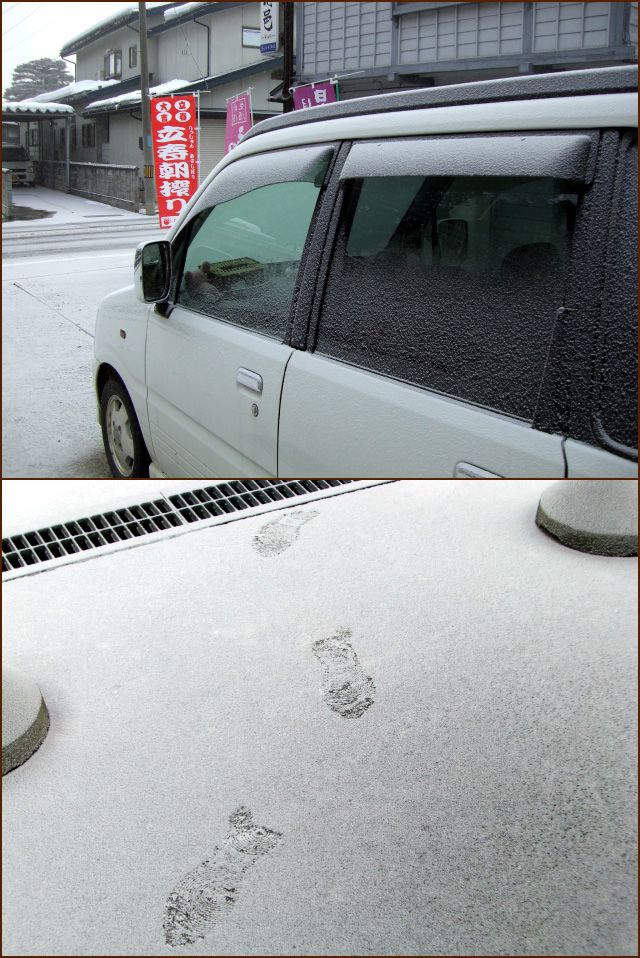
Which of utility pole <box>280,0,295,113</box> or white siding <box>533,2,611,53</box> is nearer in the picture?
white siding <box>533,2,611,53</box>

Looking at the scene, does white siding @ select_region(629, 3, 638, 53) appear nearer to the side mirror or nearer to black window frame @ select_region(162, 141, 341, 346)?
black window frame @ select_region(162, 141, 341, 346)

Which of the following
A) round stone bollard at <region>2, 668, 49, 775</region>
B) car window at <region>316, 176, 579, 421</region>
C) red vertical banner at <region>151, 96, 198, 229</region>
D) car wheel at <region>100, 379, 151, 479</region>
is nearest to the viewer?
car window at <region>316, 176, 579, 421</region>

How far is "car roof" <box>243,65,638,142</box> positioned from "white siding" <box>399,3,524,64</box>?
0.09 metres

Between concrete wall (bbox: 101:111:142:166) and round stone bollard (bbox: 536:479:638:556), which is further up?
concrete wall (bbox: 101:111:142:166)

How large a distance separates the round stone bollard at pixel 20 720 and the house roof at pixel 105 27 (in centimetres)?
155

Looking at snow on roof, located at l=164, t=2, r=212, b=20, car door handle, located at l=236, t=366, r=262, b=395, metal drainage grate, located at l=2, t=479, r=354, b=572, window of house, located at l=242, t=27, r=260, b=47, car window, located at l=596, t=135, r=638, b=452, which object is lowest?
metal drainage grate, located at l=2, t=479, r=354, b=572

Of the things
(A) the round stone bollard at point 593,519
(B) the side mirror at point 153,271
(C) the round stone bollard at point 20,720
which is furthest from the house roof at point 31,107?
(A) the round stone bollard at point 593,519

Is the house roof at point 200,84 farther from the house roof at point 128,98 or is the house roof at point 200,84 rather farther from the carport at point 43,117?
the carport at point 43,117

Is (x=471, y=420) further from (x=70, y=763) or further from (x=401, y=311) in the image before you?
(x=70, y=763)

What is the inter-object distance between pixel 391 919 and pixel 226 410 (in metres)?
1.07

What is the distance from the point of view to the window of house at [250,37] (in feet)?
4.74

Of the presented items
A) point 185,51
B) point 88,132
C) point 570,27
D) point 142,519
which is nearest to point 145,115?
point 88,132

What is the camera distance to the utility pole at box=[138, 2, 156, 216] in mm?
1416

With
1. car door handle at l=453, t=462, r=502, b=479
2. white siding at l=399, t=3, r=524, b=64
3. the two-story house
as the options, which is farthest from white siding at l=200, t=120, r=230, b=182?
car door handle at l=453, t=462, r=502, b=479
